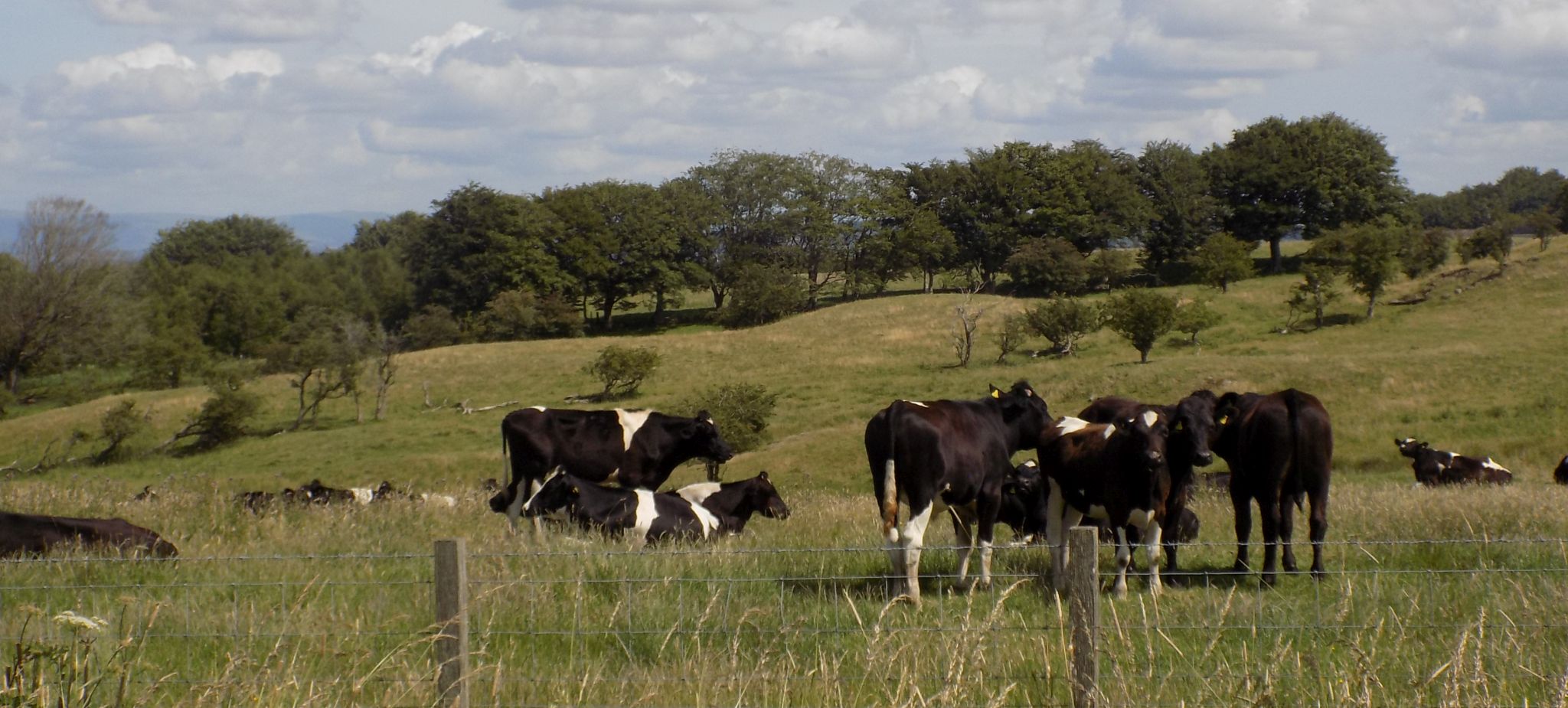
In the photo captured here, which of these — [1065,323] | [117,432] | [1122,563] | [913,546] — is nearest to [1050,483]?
[1122,563]

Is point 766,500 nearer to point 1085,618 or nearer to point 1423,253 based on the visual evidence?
point 1085,618

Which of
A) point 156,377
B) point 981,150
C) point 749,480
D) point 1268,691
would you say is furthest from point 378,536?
point 981,150

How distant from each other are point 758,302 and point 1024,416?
240 feet

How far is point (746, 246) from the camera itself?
104188 millimetres

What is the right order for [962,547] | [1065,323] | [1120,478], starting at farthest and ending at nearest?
[1065,323], [962,547], [1120,478]

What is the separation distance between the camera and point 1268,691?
205 inches

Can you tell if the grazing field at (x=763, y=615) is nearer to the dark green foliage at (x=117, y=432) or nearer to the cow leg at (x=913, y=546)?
the cow leg at (x=913, y=546)

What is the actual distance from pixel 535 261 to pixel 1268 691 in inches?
3466

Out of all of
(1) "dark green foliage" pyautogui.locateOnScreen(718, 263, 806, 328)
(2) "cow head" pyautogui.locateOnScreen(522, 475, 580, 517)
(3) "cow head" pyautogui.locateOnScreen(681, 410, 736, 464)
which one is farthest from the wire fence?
(1) "dark green foliage" pyautogui.locateOnScreen(718, 263, 806, 328)

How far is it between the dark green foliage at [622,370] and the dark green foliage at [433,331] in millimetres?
35563

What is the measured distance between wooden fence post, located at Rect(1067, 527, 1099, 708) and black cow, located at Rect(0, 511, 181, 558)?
8.62 meters

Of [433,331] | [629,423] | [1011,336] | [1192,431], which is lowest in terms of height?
[433,331]

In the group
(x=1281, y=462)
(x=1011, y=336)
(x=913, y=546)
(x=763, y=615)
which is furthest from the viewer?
(x=1011, y=336)

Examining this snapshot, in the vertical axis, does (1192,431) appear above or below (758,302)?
above
